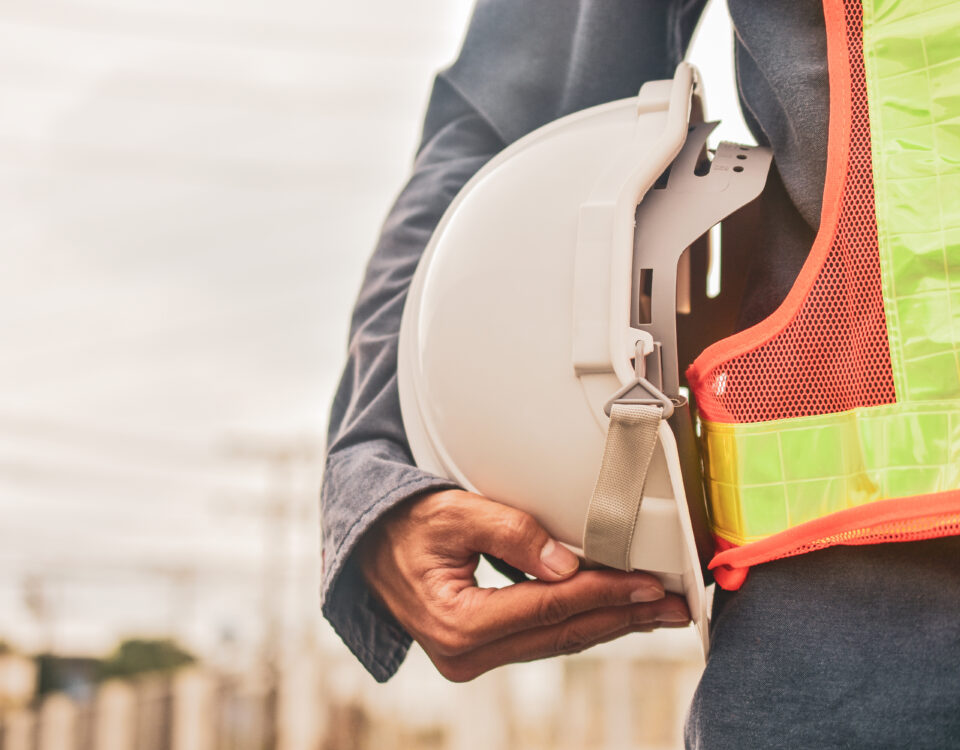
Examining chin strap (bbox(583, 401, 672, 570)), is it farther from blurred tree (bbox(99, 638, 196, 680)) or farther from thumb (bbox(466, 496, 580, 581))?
blurred tree (bbox(99, 638, 196, 680))

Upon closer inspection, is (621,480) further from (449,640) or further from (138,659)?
(138,659)

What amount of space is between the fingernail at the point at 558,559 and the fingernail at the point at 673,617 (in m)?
0.09

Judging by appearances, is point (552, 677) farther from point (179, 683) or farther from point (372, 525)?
point (372, 525)

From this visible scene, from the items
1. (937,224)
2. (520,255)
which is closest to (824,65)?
(937,224)

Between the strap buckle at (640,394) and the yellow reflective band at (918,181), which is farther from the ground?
the yellow reflective band at (918,181)

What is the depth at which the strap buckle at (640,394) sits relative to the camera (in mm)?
609

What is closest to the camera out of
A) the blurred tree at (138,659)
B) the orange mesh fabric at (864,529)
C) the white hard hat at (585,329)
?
the orange mesh fabric at (864,529)

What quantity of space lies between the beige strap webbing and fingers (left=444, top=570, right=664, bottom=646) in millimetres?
50

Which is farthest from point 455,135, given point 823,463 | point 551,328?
point 823,463

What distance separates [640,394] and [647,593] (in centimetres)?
18

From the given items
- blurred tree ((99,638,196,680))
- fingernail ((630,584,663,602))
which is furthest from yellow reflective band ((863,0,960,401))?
blurred tree ((99,638,196,680))

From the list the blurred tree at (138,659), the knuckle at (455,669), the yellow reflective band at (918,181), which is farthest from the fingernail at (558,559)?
the blurred tree at (138,659)

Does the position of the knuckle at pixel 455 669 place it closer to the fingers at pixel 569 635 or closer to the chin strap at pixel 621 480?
the fingers at pixel 569 635

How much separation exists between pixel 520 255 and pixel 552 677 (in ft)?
48.1
